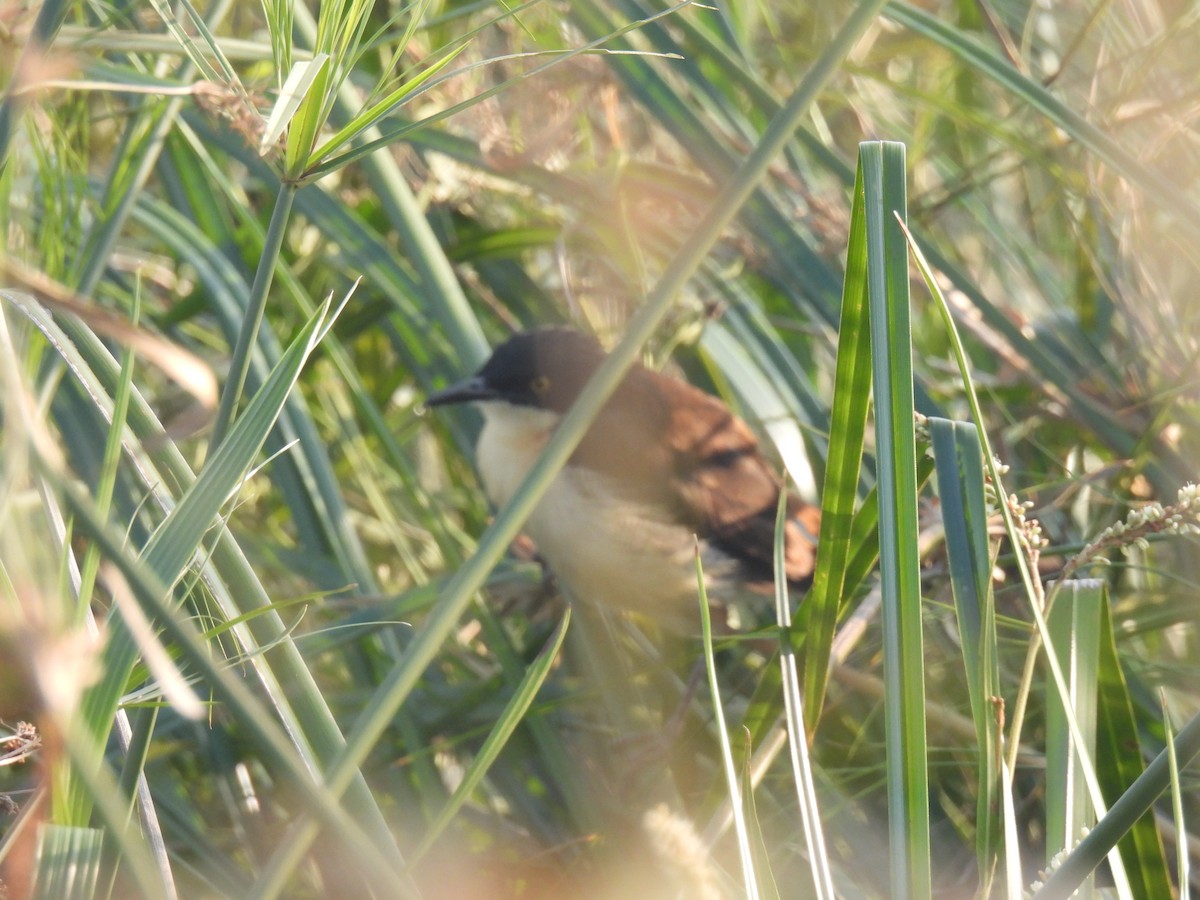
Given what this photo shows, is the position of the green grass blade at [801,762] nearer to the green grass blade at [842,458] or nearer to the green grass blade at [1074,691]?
the green grass blade at [842,458]

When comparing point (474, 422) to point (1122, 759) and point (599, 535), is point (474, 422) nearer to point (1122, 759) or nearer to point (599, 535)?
point (599, 535)

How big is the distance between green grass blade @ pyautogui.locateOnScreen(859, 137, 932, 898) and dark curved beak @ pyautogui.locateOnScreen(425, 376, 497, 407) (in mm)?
1864

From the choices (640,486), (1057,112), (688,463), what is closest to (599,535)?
(640,486)

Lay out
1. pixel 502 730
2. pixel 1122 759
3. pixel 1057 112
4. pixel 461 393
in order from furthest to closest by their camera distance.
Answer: pixel 461 393, pixel 1057 112, pixel 1122 759, pixel 502 730

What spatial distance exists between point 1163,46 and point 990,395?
0.86 m

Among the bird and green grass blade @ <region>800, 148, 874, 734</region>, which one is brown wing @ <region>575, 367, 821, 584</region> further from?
green grass blade @ <region>800, 148, 874, 734</region>

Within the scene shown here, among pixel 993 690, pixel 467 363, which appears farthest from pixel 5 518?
pixel 467 363

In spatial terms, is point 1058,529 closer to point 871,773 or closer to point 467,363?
point 871,773

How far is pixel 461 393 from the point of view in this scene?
3027 mm

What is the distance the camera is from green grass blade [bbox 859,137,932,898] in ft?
3.67

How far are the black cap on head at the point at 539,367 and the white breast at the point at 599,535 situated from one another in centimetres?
6

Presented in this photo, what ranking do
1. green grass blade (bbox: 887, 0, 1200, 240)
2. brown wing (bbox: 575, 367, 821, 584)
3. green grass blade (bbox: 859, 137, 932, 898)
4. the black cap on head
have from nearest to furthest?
1. green grass blade (bbox: 859, 137, 932, 898)
2. green grass blade (bbox: 887, 0, 1200, 240)
3. the black cap on head
4. brown wing (bbox: 575, 367, 821, 584)

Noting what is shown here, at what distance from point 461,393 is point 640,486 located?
67cm

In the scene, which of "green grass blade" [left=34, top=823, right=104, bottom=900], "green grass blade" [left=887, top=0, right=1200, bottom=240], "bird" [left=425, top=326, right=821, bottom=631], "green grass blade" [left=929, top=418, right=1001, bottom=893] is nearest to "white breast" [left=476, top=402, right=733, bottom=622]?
"bird" [left=425, top=326, right=821, bottom=631]
